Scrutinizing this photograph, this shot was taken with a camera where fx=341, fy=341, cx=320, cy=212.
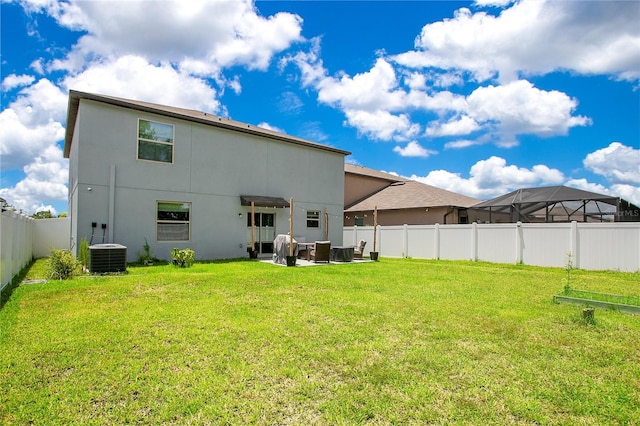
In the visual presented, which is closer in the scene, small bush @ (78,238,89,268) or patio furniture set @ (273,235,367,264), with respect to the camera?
small bush @ (78,238,89,268)

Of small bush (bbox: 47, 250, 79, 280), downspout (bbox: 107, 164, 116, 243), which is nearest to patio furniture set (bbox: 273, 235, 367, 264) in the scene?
downspout (bbox: 107, 164, 116, 243)

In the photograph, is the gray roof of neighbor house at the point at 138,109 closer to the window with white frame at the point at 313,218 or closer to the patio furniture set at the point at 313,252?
the window with white frame at the point at 313,218

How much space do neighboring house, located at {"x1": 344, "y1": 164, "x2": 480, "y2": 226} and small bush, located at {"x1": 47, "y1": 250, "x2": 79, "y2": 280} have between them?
17640 mm

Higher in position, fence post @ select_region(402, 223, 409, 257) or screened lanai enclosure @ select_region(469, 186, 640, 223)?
screened lanai enclosure @ select_region(469, 186, 640, 223)

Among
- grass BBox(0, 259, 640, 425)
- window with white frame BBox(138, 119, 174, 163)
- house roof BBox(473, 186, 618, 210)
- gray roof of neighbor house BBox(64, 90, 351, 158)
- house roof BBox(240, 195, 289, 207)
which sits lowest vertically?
grass BBox(0, 259, 640, 425)

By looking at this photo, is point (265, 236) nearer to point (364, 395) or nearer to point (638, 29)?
point (364, 395)

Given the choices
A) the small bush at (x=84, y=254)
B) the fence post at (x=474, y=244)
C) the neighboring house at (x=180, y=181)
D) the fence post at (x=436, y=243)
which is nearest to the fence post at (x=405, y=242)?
the fence post at (x=436, y=243)

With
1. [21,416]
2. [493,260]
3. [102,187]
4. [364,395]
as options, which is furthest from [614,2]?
[102,187]

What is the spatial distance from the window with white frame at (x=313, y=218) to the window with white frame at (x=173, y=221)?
20.7 feet

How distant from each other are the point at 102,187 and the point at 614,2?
1649cm

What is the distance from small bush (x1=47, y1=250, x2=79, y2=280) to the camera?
900 centimetres

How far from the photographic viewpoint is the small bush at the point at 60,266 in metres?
9.00

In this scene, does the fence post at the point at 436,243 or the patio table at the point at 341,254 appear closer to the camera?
the patio table at the point at 341,254

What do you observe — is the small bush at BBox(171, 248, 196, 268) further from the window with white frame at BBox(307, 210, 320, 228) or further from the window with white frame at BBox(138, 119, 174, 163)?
the window with white frame at BBox(307, 210, 320, 228)
